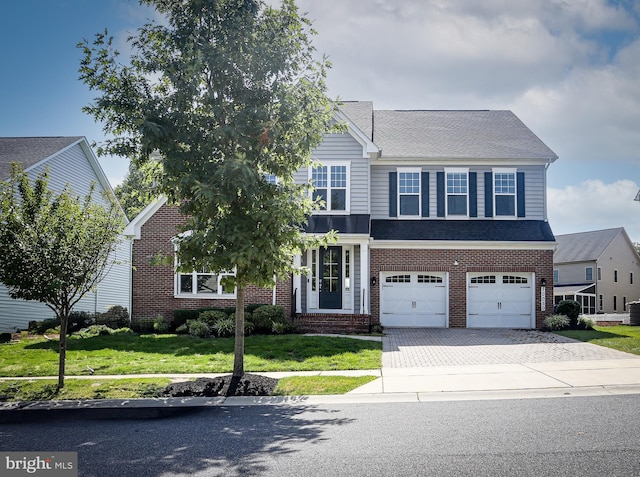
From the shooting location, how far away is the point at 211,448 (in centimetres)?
716

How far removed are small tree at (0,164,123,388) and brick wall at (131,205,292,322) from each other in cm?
937

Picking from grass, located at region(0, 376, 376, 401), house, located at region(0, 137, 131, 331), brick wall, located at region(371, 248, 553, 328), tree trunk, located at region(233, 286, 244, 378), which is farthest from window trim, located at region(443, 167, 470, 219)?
tree trunk, located at region(233, 286, 244, 378)

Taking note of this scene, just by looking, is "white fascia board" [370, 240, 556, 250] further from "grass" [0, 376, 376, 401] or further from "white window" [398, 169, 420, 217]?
"grass" [0, 376, 376, 401]

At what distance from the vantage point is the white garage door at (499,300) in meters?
22.1

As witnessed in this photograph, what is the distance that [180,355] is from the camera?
15234mm

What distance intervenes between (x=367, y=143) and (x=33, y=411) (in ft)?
49.3

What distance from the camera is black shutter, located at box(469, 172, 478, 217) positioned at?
23.1 m

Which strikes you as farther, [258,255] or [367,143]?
[367,143]

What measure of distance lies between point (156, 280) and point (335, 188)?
7420mm

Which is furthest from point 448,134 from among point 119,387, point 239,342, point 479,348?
point 119,387

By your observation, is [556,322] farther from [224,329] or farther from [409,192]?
[224,329]

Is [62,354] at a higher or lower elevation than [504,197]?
lower

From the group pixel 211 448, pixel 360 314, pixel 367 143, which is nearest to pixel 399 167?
pixel 367 143

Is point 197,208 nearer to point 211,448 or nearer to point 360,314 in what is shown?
point 211,448
